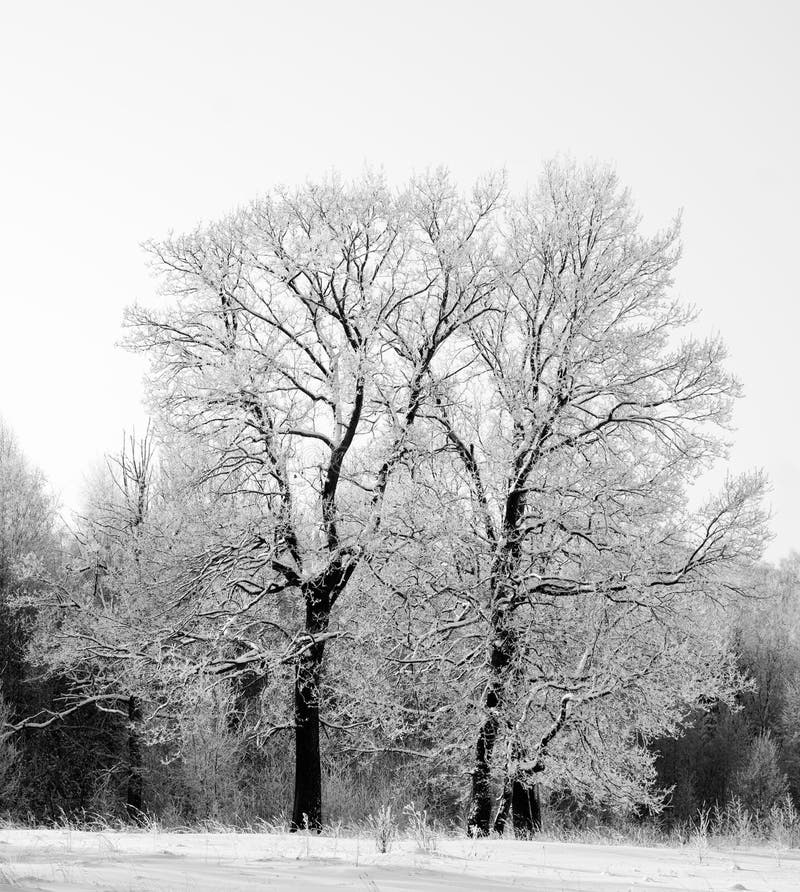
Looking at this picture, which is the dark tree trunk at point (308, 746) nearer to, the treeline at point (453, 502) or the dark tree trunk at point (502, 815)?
the treeline at point (453, 502)

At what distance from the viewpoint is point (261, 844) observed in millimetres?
9258

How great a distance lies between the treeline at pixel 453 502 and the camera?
14.1 m

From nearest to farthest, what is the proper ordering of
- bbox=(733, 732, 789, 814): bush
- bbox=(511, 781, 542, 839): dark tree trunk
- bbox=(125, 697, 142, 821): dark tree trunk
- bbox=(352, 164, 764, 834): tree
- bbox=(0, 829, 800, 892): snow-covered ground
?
bbox=(0, 829, 800, 892): snow-covered ground < bbox=(352, 164, 764, 834): tree < bbox=(511, 781, 542, 839): dark tree trunk < bbox=(125, 697, 142, 821): dark tree trunk < bbox=(733, 732, 789, 814): bush

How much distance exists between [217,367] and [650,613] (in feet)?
25.2

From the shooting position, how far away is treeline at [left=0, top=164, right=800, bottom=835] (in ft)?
46.4

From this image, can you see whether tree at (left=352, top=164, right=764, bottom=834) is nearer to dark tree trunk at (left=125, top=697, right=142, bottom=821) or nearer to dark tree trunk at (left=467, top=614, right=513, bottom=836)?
dark tree trunk at (left=467, top=614, right=513, bottom=836)

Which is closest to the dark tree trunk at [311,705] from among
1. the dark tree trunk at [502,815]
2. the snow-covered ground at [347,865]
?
the dark tree trunk at [502,815]

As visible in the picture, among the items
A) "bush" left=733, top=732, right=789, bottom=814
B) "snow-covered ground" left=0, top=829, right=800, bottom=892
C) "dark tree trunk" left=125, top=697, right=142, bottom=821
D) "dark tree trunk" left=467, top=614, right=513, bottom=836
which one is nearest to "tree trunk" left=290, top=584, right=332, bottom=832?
"dark tree trunk" left=467, top=614, right=513, bottom=836

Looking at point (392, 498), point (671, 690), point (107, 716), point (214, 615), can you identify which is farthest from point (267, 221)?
point (107, 716)

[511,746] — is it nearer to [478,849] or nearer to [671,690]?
[671,690]

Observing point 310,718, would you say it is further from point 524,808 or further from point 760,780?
point 760,780

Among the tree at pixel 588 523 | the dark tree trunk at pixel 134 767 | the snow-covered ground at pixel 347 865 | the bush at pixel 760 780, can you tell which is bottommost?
the bush at pixel 760 780

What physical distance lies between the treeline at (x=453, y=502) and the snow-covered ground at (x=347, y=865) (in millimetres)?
4104

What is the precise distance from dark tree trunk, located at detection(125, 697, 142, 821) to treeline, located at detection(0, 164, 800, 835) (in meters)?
7.31
